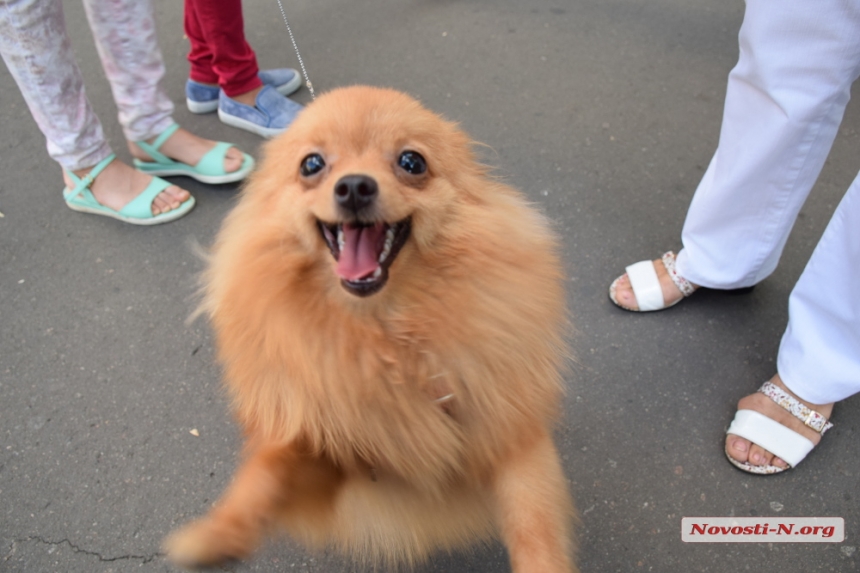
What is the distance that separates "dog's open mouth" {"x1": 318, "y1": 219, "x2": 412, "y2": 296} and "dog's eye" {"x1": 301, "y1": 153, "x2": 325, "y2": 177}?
0.14 m

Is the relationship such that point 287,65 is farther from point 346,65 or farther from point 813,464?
point 813,464

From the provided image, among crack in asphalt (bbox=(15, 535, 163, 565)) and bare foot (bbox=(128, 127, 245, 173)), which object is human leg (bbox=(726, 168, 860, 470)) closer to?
crack in asphalt (bbox=(15, 535, 163, 565))

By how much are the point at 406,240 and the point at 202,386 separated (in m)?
1.14

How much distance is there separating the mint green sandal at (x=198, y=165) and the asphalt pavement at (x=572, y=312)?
8cm

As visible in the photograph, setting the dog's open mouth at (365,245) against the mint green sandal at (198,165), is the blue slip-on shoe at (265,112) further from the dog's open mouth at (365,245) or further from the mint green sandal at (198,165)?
the dog's open mouth at (365,245)

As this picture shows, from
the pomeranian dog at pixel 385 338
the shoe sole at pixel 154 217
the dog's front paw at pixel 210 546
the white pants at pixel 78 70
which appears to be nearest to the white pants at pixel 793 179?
the pomeranian dog at pixel 385 338

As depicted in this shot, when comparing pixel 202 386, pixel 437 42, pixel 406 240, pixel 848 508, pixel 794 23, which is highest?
pixel 794 23

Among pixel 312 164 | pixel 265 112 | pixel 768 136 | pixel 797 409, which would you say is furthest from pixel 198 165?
pixel 797 409

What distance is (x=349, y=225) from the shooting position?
1.25m

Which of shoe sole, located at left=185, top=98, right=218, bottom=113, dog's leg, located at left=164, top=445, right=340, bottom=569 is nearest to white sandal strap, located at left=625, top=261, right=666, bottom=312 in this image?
dog's leg, located at left=164, top=445, right=340, bottom=569

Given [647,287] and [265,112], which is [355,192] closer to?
[647,287]

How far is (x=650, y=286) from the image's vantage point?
219 cm

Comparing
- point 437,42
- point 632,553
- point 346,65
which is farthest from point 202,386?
point 437,42

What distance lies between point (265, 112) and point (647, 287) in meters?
2.03
